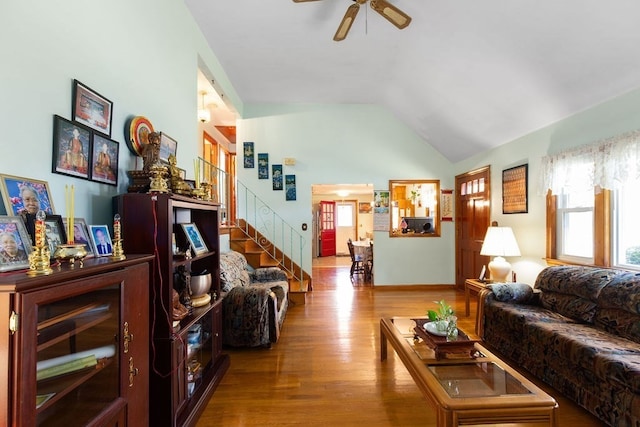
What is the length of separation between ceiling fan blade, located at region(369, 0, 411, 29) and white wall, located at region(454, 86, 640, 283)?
6.72ft

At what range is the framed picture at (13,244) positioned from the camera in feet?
3.38

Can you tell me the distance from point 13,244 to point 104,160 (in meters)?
0.88

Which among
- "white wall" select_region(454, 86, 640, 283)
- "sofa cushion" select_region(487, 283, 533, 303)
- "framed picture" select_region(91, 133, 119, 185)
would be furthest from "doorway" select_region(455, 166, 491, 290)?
"framed picture" select_region(91, 133, 119, 185)

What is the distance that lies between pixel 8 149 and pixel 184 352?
4.64ft

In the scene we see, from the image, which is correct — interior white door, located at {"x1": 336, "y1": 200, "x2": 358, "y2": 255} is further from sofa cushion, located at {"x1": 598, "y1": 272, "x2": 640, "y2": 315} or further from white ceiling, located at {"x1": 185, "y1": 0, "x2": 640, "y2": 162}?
sofa cushion, located at {"x1": 598, "y1": 272, "x2": 640, "y2": 315}

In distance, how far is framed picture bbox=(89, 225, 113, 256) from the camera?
1532 mm

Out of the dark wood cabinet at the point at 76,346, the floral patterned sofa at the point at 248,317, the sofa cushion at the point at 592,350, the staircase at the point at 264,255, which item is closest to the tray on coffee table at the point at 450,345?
the sofa cushion at the point at 592,350

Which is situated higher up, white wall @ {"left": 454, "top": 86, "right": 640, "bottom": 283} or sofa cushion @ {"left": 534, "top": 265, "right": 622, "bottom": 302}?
white wall @ {"left": 454, "top": 86, "right": 640, "bottom": 283}

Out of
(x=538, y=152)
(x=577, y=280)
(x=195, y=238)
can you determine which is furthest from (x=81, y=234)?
(x=538, y=152)

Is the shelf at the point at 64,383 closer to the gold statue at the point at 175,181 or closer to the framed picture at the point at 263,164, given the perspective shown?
the gold statue at the point at 175,181

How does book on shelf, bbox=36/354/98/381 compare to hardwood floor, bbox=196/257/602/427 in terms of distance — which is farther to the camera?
hardwood floor, bbox=196/257/602/427

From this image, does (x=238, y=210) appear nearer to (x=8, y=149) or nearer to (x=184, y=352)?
(x=184, y=352)

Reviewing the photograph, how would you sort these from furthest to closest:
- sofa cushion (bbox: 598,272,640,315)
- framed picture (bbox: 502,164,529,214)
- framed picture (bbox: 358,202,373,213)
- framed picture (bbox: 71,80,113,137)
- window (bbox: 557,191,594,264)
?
framed picture (bbox: 358,202,373,213) < framed picture (bbox: 502,164,529,214) < window (bbox: 557,191,594,264) < sofa cushion (bbox: 598,272,640,315) < framed picture (bbox: 71,80,113,137)

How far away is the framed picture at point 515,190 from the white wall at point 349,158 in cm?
158
